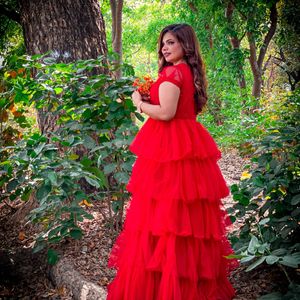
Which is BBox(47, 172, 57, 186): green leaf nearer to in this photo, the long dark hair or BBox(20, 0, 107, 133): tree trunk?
the long dark hair

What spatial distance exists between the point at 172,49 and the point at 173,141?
53 centimetres

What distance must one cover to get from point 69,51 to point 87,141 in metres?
1.24

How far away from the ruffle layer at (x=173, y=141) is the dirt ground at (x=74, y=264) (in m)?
0.87

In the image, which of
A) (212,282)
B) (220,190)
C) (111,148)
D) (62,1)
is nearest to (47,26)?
(62,1)

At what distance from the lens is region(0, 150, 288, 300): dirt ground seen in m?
2.35

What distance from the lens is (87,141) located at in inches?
96.0

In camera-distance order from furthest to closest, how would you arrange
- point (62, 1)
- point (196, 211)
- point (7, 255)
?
1. point (62, 1)
2. point (7, 255)
3. point (196, 211)

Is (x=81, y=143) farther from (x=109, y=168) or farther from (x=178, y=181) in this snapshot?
(x=178, y=181)

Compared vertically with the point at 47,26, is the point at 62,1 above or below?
above

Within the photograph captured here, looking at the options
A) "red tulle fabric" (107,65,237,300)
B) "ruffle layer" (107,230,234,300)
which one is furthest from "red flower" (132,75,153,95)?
"ruffle layer" (107,230,234,300)

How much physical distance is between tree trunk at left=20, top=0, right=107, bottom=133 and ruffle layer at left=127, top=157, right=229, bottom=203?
→ 4.92ft

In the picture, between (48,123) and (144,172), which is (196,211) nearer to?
(144,172)

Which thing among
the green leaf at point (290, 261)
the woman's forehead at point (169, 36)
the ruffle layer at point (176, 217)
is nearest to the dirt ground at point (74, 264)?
the ruffle layer at point (176, 217)

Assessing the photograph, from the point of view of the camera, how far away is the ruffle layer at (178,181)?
2.00 metres
